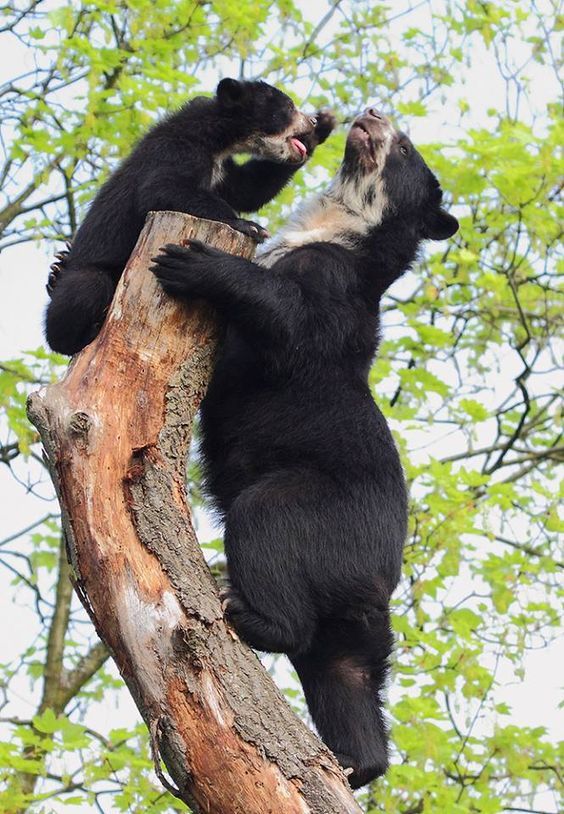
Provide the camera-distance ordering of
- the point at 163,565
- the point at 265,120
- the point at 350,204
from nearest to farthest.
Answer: the point at 163,565
the point at 350,204
the point at 265,120

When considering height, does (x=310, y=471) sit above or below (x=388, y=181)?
below

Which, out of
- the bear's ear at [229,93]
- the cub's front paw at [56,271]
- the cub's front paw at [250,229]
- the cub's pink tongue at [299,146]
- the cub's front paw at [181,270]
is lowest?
the cub's front paw at [181,270]

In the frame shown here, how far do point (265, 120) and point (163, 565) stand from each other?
322 centimetres

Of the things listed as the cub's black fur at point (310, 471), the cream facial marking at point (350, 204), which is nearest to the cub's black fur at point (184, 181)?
the cream facial marking at point (350, 204)

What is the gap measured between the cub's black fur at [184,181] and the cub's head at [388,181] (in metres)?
0.40

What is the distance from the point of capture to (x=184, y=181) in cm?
555

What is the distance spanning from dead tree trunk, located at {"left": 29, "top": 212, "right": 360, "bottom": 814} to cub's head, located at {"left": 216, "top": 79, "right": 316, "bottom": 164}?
187 centimetres

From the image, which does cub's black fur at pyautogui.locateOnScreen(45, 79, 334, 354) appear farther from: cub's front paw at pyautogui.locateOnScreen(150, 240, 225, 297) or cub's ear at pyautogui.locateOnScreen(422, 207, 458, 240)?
→ cub's ear at pyautogui.locateOnScreen(422, 207, 458, 240)

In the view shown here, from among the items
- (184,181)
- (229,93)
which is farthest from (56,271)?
(229,93)

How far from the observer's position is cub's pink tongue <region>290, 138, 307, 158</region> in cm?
670

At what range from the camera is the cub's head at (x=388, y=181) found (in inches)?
247

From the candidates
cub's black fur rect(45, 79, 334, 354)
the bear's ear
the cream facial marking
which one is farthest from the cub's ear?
the bear's ear

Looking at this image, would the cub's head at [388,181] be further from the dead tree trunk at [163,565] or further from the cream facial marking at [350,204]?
the dead tree trunk at [163,565]

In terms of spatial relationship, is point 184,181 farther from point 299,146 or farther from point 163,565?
point 163,565
